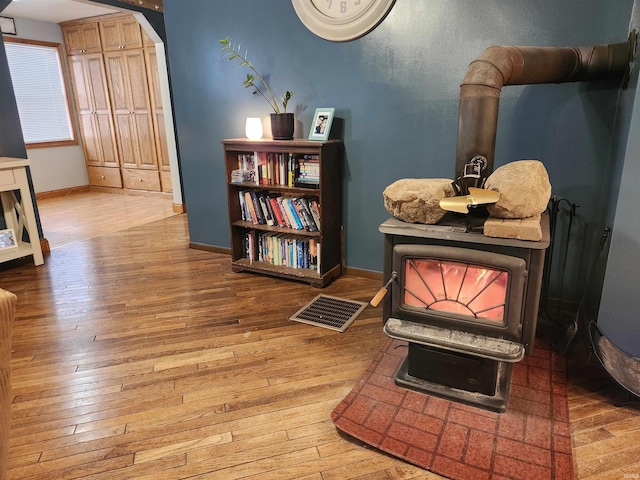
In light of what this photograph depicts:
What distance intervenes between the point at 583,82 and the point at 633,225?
2.89 feet

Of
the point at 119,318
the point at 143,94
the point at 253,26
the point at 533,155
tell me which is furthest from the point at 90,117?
the point at 533,155

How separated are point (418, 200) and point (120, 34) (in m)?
5.57

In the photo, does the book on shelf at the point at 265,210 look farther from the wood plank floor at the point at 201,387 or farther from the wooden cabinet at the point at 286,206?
the wood plank floor at the point at 201,387

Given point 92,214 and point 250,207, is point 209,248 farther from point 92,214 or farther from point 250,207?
point 92,214

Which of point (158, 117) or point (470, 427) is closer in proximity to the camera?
point (470, 427)

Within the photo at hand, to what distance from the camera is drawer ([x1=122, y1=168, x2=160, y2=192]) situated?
6.04 meters

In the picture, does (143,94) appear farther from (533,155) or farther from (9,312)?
(9,312)

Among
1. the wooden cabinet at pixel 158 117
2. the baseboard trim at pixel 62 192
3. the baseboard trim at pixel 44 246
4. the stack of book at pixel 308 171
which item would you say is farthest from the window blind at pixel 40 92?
the stack of book at pixel 308 171

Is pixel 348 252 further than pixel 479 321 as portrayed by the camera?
Yes

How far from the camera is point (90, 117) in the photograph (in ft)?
20.6

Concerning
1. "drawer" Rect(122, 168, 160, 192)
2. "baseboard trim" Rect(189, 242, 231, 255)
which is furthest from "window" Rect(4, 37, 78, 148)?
"baseboard trim" Rect(189, 242, 231, 255)

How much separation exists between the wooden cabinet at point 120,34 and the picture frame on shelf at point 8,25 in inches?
40.7

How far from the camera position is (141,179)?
615 centimetres

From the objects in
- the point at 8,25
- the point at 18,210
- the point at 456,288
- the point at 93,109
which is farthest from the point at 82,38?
the point at 456,288
